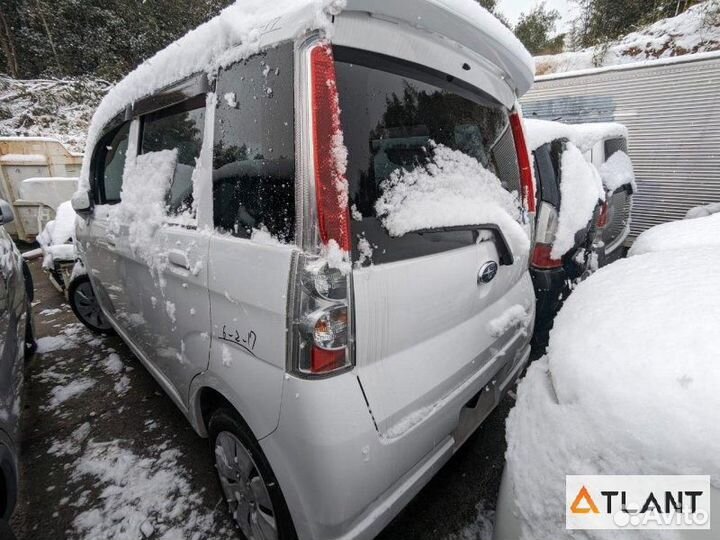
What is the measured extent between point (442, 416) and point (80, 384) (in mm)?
3303

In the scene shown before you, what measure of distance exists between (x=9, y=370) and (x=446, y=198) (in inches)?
102

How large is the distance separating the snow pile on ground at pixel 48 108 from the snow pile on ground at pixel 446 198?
1619 cm

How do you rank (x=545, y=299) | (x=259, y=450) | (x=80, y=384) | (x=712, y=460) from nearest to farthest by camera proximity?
(x=712, y=460) → (x=259, y=450) → (x=545, y=299) → (x=80, y=384)

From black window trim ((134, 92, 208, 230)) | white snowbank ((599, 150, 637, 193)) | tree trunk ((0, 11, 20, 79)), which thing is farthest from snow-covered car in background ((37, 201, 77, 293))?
tree trunk ((0, 11, 20, 79))

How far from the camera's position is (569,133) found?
3.32m

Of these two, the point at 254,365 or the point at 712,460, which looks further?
the point at 254,365

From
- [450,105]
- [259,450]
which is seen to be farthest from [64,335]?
[450,105]

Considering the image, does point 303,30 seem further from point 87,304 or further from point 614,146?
point 614,146

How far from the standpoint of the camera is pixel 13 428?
185cm

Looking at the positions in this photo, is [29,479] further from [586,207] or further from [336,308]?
[586,207]

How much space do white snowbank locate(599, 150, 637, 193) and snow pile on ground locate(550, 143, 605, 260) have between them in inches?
34.7

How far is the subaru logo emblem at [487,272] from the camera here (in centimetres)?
148

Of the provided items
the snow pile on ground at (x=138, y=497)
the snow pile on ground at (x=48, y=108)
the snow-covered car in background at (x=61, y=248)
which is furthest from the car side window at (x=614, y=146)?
the snow pile on ground at (x=48, y=108)

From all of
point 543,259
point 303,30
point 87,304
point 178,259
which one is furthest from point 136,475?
point 543,259
